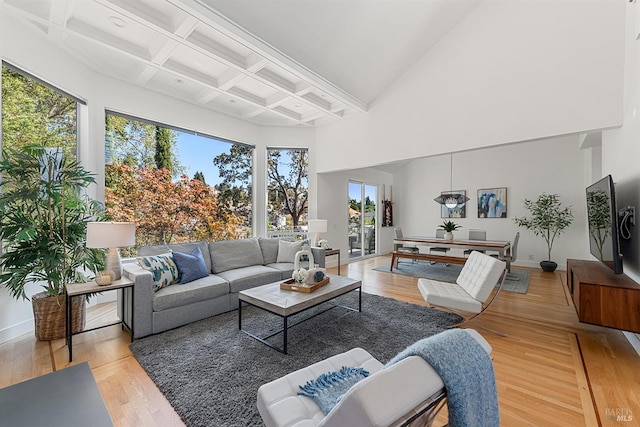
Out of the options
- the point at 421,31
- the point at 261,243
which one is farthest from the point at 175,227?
the point at 421,31

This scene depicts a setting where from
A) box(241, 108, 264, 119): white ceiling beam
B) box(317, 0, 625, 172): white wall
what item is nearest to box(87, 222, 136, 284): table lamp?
box(241, 108, 264, 119): white ceiling beam

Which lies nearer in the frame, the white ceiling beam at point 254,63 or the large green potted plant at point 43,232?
the large green potted plant at point 43,232

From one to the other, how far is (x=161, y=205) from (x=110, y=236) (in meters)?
1.88

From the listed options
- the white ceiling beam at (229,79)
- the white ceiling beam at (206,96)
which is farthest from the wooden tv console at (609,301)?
the white ceiling beam at (206,96)

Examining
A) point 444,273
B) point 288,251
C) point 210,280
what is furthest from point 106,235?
point 444,273

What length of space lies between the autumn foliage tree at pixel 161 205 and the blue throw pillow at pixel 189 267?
1213 mm

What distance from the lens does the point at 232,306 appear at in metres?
3.35

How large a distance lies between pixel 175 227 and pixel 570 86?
5673 mm

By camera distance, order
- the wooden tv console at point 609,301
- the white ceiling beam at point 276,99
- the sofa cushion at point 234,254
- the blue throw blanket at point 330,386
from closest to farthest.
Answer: the blue throw blanket at point 330,386, the wooden tv console at point 609,301, the sofa cushion at point 234,254, the white ceiling beam at point 276,99

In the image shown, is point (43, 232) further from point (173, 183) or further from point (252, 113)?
point (252, 113)

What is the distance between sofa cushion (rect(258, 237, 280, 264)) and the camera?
4.41 m

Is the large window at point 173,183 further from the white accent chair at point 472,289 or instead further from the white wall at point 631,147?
the white wall at point 631,147

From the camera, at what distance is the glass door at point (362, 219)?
7.30m

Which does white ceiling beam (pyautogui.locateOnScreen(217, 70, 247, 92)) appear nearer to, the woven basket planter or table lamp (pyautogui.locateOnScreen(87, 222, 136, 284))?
table lamp (pyautogui.locateOnScreen(87, 222, 136, 284))
